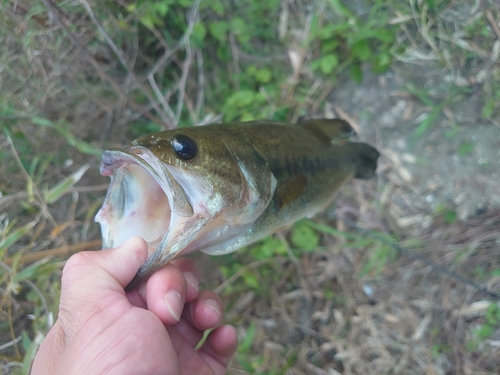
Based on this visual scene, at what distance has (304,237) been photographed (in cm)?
286

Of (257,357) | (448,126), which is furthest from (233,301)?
(448,126)

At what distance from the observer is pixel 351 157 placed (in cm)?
207

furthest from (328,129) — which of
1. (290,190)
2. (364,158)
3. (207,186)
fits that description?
(207,186)

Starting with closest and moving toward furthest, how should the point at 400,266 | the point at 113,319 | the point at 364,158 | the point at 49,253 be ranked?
the point at 113,319 < the point at 364,158 < the point at 49,253 < the point at 400,266

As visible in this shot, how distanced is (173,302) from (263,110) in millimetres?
2186

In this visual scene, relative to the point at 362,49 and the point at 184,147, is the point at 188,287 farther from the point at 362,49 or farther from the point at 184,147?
the point at 362,49

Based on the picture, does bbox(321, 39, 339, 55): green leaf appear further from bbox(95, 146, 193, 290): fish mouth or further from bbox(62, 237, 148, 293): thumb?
bbox(62, 237, 148, 293): thumb

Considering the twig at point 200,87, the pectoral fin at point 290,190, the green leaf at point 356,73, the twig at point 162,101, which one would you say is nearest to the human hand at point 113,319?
the pectoral fin at point 290,190

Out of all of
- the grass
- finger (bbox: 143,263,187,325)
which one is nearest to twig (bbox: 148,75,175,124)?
the grass

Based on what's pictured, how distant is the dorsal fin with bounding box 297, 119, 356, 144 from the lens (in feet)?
6.30

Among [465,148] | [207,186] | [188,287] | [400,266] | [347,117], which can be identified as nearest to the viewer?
[207,186]

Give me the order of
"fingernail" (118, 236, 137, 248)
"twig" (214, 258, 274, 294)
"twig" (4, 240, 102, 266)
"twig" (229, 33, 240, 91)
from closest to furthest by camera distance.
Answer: "fingernail" (118, 236, 137, 248) < "twig" (4, 240, 102, 266) < "twig" (214, 258, 274, 294) < "twig" (229, 33, 240, 91)

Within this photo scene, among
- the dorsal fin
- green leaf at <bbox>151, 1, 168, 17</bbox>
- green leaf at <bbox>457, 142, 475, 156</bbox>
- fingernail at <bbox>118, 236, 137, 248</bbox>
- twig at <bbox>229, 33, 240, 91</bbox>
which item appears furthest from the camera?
twig at <bbox>229, 33, 240, 91</bbox>

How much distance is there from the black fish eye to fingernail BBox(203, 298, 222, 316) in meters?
0.74
